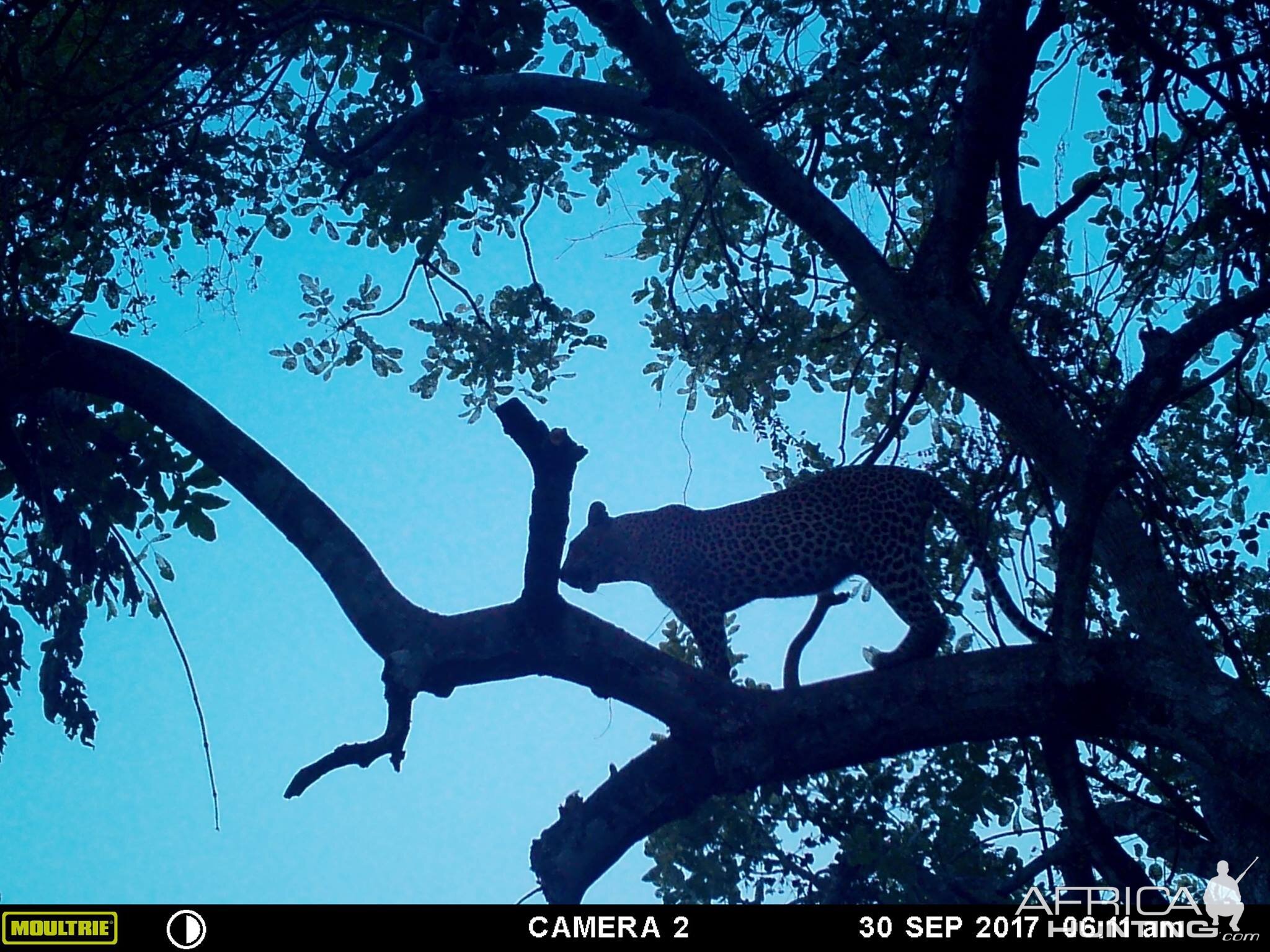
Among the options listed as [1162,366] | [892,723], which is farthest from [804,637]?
[1162,366]

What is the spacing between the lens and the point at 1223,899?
181 inches

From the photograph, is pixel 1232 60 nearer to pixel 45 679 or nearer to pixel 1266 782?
pixel 1266 782

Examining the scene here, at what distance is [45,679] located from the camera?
6551mm

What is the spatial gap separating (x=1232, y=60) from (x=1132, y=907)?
4.09 meters

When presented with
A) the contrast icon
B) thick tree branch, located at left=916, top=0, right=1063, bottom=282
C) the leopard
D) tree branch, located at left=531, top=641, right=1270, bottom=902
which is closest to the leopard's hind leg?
the leopard

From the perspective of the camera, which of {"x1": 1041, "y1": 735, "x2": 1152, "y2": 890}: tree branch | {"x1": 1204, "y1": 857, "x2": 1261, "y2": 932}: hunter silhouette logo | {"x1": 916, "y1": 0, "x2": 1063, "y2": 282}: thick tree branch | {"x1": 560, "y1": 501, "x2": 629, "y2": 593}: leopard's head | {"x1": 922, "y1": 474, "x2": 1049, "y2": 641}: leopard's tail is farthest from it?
{"x1": 560, "y1": 501, "x2": 629, "y2": 593}: leopard's head

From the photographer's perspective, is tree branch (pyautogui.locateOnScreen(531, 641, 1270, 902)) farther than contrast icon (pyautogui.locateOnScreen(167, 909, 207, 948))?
Yes

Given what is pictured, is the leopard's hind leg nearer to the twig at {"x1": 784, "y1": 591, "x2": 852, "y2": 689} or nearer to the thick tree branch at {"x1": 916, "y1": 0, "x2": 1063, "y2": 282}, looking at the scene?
the twig at {"x1": 784, "y1": 591, "x2": 852, "y2": 689}

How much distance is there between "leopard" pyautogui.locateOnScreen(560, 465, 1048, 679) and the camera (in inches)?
273

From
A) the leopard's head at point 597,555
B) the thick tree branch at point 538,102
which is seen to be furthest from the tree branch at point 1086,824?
the leopard's head at point 597,555

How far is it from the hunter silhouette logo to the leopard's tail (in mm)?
1660

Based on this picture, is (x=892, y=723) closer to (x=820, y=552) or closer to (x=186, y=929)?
(x=820, y=552)

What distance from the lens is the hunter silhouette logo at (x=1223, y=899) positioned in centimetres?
451

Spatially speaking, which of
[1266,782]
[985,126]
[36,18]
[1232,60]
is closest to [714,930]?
[1266,782]
